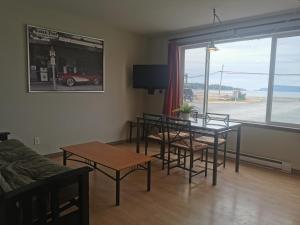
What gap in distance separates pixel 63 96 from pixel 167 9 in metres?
2.15

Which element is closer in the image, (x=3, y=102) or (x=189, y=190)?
(x=189, y=190)

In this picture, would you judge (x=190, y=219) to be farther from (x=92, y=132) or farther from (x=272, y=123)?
(x=92, y=132)

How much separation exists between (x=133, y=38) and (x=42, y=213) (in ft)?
13.5

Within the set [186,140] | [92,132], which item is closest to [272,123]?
[186,140]

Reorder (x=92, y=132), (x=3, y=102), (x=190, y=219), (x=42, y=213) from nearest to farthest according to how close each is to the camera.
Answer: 1. (x=42, y=213)
2. (x=190, y=219)
3. (x=3, y=102)
4. (x=92, y=132)

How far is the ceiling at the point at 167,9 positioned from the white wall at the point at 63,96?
0.91ft

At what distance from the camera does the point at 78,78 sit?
4125mm

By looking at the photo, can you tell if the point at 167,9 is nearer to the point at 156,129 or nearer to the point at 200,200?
the point at 156,129

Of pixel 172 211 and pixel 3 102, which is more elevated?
pixel 3 102

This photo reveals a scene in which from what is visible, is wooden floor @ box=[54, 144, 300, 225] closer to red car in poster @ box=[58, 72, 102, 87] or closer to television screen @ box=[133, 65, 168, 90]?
red car in poster @ box=[58, 72, 102, 87]

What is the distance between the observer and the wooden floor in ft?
7.41

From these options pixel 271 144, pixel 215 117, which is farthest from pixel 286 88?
pixel 215 117

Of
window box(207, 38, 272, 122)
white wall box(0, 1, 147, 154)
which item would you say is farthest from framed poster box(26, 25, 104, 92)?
window box(207, 38, 272, 122)

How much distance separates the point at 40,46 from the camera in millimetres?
3604
